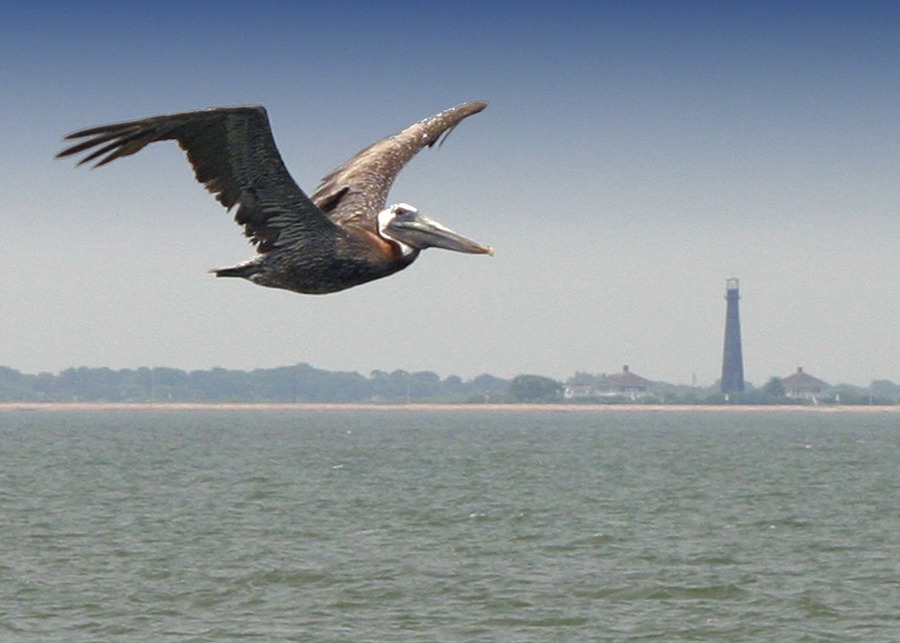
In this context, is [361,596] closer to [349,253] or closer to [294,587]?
[294,587]

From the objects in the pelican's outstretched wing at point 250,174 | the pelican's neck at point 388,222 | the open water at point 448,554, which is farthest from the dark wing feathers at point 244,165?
the open water at point 448,554

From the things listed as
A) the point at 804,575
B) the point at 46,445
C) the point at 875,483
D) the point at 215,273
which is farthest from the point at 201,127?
the point at 46,445

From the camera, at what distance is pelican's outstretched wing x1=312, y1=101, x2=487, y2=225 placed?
44.1ft

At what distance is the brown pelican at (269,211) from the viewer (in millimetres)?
10836

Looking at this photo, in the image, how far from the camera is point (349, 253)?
1112 cm

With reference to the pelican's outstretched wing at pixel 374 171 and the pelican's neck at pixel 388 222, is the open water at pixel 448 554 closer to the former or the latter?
the pelican's outstretched wing at pixel 374 171

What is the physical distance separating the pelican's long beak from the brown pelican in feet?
0.03

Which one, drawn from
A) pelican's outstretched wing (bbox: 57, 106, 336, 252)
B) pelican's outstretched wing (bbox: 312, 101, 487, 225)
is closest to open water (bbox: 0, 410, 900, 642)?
pelican's outstretched wing (bbox: 312, 101, 487, 225)

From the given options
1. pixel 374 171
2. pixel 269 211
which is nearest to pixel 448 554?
pixel 374 171

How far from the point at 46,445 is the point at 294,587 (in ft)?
410

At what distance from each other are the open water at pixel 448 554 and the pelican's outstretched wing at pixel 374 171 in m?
24.7

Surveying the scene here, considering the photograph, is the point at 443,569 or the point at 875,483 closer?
the point at 443,569

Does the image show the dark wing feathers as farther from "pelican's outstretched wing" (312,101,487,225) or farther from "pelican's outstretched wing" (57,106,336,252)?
"pelican's outstretched wing" (312,101,487,225)

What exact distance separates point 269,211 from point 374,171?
3.90 meters
